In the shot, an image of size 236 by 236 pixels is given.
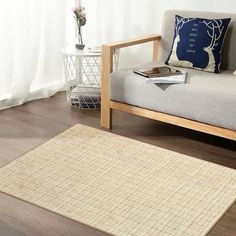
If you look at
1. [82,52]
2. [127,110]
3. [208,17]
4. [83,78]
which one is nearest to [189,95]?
[127,110]

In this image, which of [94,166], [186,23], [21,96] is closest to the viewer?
[94,166]

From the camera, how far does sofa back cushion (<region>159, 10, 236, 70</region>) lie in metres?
2.95

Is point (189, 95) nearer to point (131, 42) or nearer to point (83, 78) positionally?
point (131, 42)

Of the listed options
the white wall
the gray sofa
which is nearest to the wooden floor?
the gray sofa

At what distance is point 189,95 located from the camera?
2566mm

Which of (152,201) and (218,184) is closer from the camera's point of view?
(152,201)

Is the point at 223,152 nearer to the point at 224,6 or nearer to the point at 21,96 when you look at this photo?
the point at 224,6

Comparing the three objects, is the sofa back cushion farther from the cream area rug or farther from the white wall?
the cream area rug

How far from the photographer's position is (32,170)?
241 centimetres

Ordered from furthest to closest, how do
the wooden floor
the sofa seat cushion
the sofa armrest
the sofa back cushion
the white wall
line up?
the white wall < the sofa back cushion < the sofa armrest < the sofa seat cushion < the wooden floor

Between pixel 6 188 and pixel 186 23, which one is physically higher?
pixel 186 23

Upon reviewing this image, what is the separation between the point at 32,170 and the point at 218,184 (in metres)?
0.98

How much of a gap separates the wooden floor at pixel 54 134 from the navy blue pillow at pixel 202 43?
1.50 ft

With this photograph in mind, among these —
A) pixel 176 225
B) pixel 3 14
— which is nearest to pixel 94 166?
pixel 176 225
